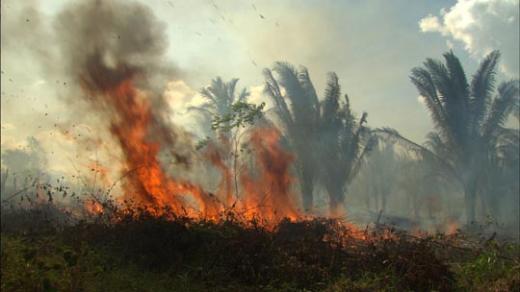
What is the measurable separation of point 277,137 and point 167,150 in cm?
911

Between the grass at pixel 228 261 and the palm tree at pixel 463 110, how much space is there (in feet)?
49.9

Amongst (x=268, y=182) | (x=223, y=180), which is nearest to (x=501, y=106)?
(x=268, y=182)

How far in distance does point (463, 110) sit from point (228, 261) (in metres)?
20.6

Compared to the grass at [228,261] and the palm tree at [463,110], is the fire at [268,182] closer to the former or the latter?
the grass at [228,261]

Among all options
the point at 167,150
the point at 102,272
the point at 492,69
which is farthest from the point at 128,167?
the point at 492,69

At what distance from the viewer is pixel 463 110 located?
88.7ft

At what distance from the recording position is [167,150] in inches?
666

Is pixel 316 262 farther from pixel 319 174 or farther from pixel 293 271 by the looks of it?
pixel 319 174

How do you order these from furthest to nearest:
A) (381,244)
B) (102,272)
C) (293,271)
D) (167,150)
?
(167,150)
(381,244)
(293,271)
(102,272)

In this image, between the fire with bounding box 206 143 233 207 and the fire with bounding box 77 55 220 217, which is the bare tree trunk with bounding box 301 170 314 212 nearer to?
the fire with bounding box 206 143 233 207

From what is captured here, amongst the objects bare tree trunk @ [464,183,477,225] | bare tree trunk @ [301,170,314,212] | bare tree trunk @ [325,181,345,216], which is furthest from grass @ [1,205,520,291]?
bare tree trunk @ [464,183,477,225]

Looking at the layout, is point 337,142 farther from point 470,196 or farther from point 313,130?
point 470,196

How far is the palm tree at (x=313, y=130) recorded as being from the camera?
2745 centimetres

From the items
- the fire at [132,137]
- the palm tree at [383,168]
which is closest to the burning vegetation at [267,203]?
the fire at [132,137]
